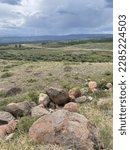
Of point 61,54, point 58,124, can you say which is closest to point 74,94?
point 58,124

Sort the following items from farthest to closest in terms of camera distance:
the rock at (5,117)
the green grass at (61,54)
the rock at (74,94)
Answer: the green grass at (61,54) → the rock at (74,94) → the rock at (5,117)

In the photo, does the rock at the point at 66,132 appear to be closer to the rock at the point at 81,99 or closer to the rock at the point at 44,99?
the rock at the point at 44,99

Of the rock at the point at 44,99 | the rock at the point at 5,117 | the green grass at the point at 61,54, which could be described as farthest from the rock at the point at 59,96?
the green grass at the point at 61,54

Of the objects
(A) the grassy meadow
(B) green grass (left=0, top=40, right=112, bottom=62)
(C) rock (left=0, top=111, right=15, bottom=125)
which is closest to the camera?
(A) the grassy meadow

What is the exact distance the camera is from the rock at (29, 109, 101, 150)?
759cm

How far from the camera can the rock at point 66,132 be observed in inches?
299

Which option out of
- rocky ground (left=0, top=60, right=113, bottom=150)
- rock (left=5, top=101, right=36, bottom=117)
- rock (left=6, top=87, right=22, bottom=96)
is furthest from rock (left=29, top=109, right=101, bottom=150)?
rock (left=6, top=87, right=22, bottom=96)

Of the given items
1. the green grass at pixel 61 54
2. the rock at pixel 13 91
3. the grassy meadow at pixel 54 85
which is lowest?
the green grass at pixel 61 54

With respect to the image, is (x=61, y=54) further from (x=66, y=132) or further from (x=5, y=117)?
(x=66, y=132)

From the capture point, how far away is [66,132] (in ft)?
25.1

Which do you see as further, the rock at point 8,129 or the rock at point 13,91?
the rock at point 13,91

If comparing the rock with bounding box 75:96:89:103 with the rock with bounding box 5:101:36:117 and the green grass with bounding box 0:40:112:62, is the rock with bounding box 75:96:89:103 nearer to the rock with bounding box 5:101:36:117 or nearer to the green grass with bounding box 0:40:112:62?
the rock with bounding box 5:101:36:117

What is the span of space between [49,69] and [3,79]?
141 inches

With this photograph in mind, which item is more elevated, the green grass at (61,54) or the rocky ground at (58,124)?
the rocky ground at (58,124)
